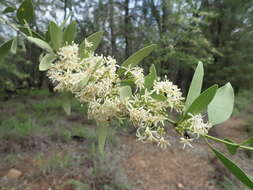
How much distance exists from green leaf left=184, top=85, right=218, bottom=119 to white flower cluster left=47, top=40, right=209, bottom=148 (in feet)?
0.06

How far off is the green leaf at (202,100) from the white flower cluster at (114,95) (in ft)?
0.06

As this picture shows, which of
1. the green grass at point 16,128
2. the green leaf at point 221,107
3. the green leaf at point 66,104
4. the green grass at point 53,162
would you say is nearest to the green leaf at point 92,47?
the green leaf at point 66,104

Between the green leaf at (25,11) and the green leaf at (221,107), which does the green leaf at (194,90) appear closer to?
the green leaf at (221,107)

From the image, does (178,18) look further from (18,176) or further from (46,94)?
(46,94)

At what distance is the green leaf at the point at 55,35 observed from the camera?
51 centimetres

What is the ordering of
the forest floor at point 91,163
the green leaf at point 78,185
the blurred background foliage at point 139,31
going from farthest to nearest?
1. the blurred background foliage at point 139,31
2. the forest floor at point 91,163
3. the green leaf at point 78,185

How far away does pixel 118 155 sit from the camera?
3223 mm

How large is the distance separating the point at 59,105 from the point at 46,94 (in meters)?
2.14

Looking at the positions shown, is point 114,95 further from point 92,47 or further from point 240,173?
point 240,173

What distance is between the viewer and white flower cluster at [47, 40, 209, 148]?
1.52 ft

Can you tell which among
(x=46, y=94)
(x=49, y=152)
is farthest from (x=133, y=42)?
(x=46, y=94)

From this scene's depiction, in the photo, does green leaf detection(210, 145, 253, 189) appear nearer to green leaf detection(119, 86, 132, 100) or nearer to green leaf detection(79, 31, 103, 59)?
green leaf detection(119, 86, 132, 100)

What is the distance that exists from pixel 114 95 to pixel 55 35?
23 centimetres

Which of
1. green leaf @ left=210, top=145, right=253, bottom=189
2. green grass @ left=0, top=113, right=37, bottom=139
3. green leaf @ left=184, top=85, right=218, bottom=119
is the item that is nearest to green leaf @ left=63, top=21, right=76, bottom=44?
green leaf @ left=184, top=85, right=218, bottom=119
